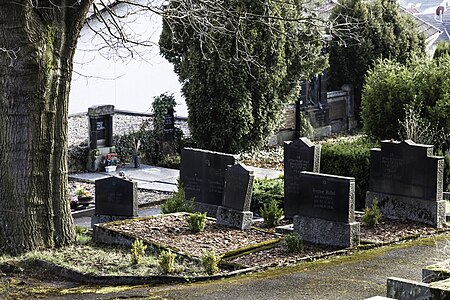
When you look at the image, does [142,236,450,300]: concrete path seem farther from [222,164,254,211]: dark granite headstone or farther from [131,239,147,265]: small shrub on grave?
[222,164,254,211]: dark granite headstone

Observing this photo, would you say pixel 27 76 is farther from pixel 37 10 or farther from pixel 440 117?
pixel 440 117

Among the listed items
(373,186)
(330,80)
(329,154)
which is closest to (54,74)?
(373,186)

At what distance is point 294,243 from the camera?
44.5 ft

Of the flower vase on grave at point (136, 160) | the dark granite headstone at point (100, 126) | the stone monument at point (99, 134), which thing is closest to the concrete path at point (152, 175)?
the flower vase on grave at point (136, 160)

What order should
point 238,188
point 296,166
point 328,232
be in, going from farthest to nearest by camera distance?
1. point 296,166
2. point 238,188
3. point 328,232

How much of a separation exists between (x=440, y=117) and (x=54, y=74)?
35.4ft

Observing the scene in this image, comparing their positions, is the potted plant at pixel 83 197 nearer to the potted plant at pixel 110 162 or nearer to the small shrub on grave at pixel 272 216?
the potted plant at pixel 110 162

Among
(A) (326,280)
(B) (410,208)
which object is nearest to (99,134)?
(B) (410,208)

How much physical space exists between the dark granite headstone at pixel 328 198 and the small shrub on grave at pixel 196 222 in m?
1.57

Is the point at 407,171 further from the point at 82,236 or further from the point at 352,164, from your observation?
the point at 82,236

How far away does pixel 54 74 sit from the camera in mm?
13445

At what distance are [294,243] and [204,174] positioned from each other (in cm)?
371

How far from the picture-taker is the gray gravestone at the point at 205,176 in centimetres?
1658

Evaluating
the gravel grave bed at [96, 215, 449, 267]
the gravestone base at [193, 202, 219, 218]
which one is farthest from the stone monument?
the gravel grave bed at [96, 215, 449, 267]
